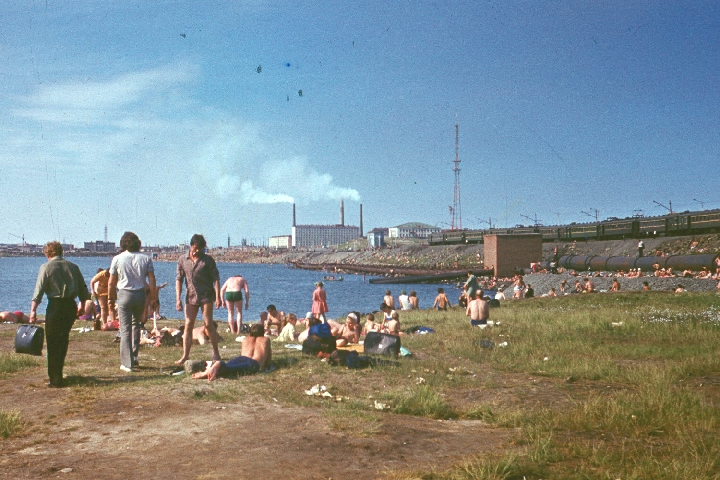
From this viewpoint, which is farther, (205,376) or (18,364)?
(18,364)

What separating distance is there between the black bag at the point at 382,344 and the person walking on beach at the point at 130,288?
4.65m

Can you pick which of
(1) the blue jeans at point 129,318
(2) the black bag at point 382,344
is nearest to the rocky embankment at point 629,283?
(2) the black bag at point 382,344

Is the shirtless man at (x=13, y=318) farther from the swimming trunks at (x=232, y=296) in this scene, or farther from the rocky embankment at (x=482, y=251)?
the rocky embankment at (x=482, y=251)

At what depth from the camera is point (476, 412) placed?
7.23 m

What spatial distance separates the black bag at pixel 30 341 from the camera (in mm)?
8742

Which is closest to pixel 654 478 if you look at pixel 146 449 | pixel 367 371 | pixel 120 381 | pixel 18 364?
pixel 146 449

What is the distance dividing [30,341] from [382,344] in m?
6.31

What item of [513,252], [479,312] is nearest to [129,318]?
[479,312]

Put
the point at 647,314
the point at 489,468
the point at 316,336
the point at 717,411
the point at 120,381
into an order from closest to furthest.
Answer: the point at 489,468
the point at 717,411
the point at 120,381
the point at 316,336
the point at 647,314

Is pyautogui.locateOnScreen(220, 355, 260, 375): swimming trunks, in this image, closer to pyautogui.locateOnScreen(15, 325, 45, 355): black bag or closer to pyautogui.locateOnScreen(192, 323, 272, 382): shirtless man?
pyautogui.locateOnScreen(192, 323, 272, 382): shirtless man

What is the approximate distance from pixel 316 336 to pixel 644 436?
21.2 ft

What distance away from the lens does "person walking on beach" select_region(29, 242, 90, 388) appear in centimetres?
817

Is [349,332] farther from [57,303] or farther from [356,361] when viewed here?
[57,303]

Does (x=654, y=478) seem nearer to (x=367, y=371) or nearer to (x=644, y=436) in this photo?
(x=644, y=436)
